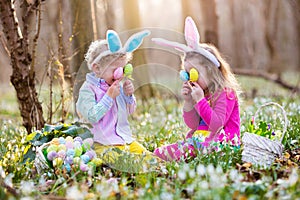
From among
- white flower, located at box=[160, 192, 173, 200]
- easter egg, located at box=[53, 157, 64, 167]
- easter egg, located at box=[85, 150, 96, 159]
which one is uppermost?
white flower, located at box=[160, 192, 173, 200]

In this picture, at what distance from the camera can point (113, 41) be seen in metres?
3.94

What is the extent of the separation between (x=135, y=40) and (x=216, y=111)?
94cm

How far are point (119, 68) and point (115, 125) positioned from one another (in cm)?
51

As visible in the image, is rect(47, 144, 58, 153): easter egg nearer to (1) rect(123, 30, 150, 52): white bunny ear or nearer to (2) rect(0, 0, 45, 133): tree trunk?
(1) rect(123, 30, 150, 52): white bunny ear

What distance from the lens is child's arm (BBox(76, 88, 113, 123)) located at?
406 cm

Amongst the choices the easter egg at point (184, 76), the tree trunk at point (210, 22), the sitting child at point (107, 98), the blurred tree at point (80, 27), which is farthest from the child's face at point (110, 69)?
the tree trunk at point (210, 22)

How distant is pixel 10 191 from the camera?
9.71ft

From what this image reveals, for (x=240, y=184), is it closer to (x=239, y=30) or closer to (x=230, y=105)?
(x=230, y=105)

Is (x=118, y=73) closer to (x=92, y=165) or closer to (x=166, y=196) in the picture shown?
(x=92, y=165)

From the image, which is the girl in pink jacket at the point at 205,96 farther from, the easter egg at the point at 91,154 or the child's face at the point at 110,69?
the easter egg at the point at 91,154

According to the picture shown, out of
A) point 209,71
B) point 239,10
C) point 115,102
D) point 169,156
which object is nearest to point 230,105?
point 209,71

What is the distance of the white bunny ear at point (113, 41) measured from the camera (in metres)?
3.91

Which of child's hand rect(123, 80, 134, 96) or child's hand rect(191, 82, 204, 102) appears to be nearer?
child's hand rect(191, 82, 204, 102)

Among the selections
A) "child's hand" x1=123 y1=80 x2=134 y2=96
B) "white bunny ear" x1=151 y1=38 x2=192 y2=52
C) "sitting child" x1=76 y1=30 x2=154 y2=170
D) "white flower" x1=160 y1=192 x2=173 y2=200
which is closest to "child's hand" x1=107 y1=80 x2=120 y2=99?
"sitting child" x1=76 y1=30 x2=154 y2=170
